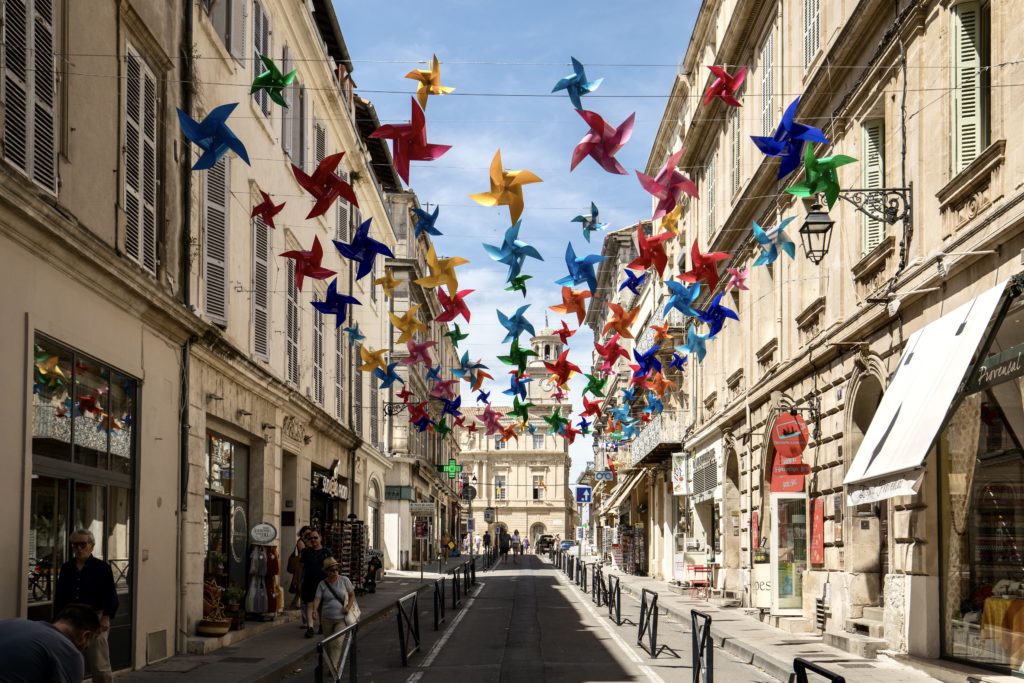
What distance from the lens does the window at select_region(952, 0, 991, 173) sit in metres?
14.5

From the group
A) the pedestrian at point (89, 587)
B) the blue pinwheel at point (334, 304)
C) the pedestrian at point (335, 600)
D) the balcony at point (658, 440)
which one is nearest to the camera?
the pedestrian at point (89, 587)

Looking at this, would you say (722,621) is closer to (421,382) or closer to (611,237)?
(421,382)

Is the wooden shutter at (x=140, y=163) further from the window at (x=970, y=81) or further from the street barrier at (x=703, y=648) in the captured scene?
the window at (x=970, y=81)

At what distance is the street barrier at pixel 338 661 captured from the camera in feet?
34.1

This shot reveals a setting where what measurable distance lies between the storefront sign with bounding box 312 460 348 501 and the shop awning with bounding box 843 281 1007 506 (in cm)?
1561

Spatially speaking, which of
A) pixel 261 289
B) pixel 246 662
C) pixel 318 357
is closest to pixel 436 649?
pixel 246 662

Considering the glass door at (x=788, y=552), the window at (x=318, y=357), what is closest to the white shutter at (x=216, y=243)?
the window at (x=318, y=357)

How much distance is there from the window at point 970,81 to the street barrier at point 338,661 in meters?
8.48

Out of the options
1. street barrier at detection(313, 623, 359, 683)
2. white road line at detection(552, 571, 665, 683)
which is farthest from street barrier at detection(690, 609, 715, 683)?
street barrier at detection(313, 623, 359, 683)

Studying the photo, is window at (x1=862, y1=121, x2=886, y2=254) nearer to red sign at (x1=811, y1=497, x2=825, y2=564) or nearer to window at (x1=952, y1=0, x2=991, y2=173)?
window at (x1=952, y1=0, x2=991, y2=173)

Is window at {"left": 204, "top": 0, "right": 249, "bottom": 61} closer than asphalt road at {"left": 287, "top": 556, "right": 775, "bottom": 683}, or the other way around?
asphalt road at {"left": 287, "top": 556, "right": 775, "bottom": 683}

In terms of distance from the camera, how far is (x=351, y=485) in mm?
34969

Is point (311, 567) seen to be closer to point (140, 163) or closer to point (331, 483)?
point (140, 163)

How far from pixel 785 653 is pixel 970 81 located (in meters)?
7.81
